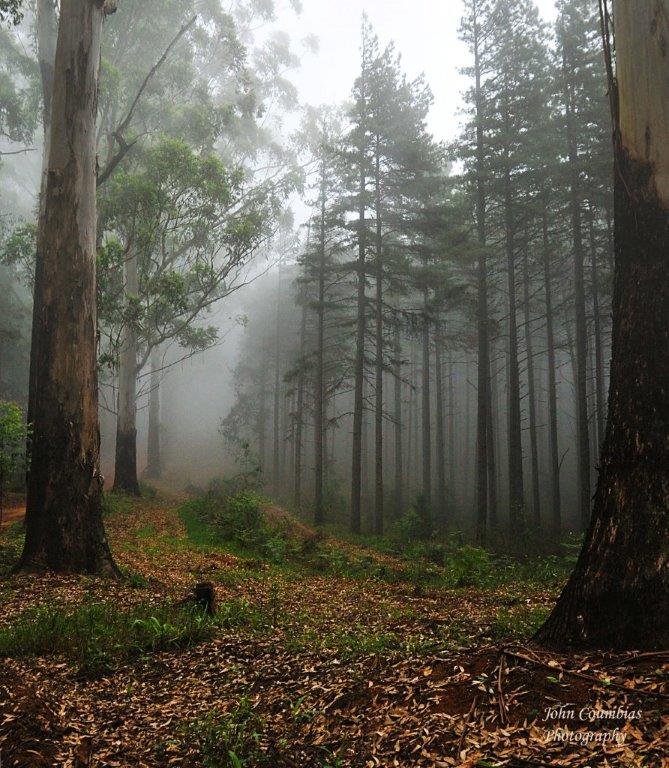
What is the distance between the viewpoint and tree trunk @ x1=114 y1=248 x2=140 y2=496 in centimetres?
1800

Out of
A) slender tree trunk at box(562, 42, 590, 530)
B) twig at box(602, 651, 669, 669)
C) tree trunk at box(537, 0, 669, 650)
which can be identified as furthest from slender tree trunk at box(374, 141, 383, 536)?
twig at box(602, 651, 669, 669)

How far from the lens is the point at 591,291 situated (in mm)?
18297

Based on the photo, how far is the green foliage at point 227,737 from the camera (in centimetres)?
288

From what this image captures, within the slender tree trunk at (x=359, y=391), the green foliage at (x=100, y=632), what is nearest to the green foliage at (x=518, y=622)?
the green foliage at (x=100, y=632)

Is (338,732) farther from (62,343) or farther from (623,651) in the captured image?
(62,343)

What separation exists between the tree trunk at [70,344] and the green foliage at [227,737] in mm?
4632

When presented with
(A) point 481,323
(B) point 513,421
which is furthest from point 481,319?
(B) point 513,421

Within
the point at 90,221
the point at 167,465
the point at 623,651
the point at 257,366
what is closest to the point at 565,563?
the point at 623,651

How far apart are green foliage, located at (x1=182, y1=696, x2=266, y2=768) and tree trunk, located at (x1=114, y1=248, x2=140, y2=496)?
1532 cm

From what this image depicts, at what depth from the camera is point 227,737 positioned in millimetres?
3062

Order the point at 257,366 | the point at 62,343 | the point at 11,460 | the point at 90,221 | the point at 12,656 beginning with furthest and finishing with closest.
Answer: the point at 257,366
the point at 11,460
the point at 90,221
the point at 62,343
the point at 12,656

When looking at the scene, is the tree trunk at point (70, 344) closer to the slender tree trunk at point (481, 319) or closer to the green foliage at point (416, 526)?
the slender tree trunk at point (481, 319)

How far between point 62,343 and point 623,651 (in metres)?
7.46

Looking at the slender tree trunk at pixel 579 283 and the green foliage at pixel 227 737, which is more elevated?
the slender tree trunk at pixel 579 283
